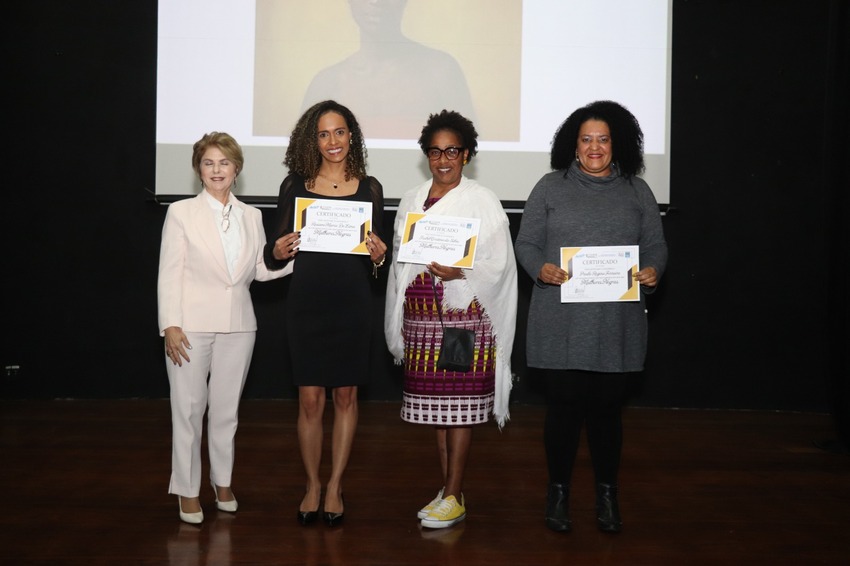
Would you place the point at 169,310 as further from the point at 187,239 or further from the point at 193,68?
the point at 193,68

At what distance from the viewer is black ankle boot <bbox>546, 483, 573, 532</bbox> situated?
2.94 m

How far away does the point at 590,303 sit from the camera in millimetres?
2840

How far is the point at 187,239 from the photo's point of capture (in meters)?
2.98

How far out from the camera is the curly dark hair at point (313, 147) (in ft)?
9.81

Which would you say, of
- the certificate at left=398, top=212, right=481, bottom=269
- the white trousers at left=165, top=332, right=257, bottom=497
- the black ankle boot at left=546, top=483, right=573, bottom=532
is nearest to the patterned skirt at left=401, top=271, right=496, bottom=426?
the certificate at left=398, top=212, right=481, bottom=269

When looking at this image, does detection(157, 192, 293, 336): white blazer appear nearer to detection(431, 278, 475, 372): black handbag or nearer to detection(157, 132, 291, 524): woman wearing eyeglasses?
detection(157, 132, 291, 524): woman wearing eyeglasses

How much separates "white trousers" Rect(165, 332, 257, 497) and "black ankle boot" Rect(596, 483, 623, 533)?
1363 millimetres

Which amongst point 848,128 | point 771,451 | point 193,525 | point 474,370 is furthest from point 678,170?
A: point 193,525

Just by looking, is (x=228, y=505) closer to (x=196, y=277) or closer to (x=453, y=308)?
(x=196, y=277)

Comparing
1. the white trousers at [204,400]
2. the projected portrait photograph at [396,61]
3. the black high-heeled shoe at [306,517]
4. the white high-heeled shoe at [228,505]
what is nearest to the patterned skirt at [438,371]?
the black high-heeled shoe at [306,517]

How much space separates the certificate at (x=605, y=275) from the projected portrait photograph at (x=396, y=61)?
2.57 meters

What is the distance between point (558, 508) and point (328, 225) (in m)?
1.29

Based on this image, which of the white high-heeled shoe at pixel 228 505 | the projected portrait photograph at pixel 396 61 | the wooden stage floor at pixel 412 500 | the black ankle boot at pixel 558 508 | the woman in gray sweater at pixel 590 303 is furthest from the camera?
the projected portrait photograph at pixel 396 61

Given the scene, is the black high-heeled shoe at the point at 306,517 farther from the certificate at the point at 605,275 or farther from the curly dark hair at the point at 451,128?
the curly dark hair at the point at 451,128
